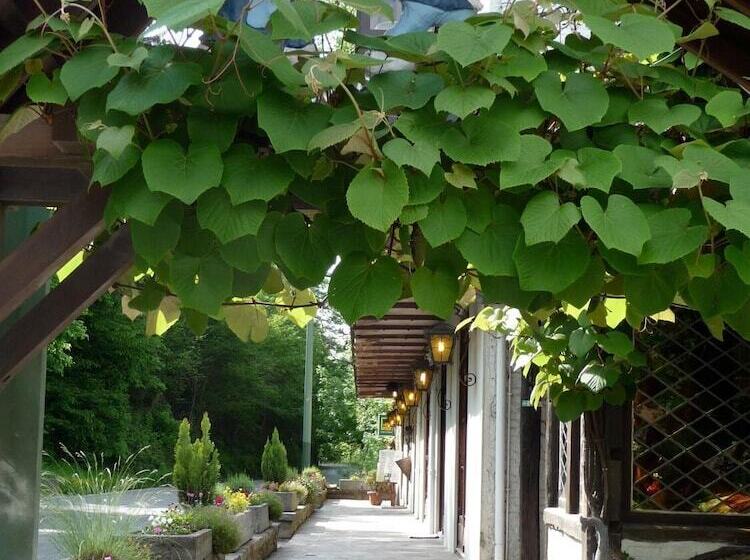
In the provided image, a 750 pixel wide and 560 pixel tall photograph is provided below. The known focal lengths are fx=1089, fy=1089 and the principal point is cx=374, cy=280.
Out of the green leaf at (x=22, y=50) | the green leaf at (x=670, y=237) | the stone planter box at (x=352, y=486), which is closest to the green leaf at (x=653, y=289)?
the green leaf at (x=670, y=237)

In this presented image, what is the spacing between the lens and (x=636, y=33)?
6.56 ft

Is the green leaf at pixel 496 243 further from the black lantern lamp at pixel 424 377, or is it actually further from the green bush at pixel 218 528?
the black lantern lamp at pixel 424 377

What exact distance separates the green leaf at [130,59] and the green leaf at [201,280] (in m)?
0.45

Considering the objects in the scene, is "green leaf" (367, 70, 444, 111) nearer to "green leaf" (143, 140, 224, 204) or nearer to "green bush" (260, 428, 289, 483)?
"green leaf" (143, 140, 224, 204)

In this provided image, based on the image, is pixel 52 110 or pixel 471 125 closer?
pixel 471 125

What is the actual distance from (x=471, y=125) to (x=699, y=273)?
0.52 m

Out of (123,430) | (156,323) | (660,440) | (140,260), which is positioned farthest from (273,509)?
(123,430)

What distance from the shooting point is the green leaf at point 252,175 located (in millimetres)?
2018

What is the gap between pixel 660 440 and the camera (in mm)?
5812

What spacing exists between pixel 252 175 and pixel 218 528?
25.7ft

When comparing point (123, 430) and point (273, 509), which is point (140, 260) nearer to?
point (273, 509)

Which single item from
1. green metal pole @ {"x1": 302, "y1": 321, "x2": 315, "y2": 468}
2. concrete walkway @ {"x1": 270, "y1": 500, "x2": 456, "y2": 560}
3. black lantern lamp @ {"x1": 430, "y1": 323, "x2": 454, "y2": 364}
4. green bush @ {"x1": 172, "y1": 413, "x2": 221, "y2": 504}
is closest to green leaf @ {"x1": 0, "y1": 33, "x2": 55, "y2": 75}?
black lantern lamp @ {"x1": 430, "y1": 323, "x2": 454, "y2": 364}

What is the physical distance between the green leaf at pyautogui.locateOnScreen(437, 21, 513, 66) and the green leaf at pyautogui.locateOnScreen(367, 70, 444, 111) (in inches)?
4.2

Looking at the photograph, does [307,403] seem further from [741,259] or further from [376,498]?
[741,259]
